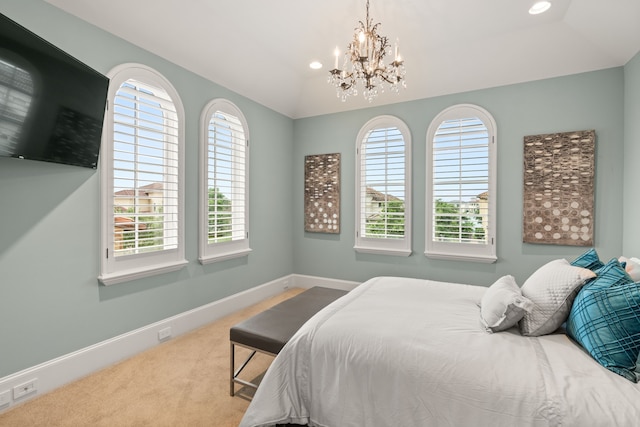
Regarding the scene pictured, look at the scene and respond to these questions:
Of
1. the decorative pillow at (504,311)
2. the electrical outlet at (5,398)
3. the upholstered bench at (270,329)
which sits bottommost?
the electrical outlet at (5,398)

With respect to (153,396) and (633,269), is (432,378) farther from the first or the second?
(153,396)

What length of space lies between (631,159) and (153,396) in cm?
447

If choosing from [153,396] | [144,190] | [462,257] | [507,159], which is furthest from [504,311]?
[144,190]

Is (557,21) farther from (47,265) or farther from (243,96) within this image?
(47,265)

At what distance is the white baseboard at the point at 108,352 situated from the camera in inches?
80.0

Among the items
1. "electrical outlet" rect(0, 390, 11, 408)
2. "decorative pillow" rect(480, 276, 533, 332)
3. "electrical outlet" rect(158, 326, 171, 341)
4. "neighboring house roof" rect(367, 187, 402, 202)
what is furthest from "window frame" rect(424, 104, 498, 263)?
"electrical outlet" rect(0, 390, 11, 408)

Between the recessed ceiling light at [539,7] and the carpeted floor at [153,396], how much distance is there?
149 inches

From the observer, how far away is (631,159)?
2.89 meters

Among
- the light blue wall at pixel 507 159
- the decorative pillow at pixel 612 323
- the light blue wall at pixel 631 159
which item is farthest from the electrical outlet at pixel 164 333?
the light blue wall at pixel 631 159

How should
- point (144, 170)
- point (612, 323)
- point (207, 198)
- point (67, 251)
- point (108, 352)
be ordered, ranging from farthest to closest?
point (207, 198) < point (144, 170) < point (108, 352) < point (67, 251) < point (612, 323)

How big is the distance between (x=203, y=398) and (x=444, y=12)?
12.1ft

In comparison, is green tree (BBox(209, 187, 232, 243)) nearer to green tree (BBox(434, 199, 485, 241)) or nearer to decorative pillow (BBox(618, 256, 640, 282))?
green tree (BBox(434, 199, 485, 241))

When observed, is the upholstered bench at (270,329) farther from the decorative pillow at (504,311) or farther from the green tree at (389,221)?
the green tree at (389,221)

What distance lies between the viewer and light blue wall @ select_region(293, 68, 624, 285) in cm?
→ 309
